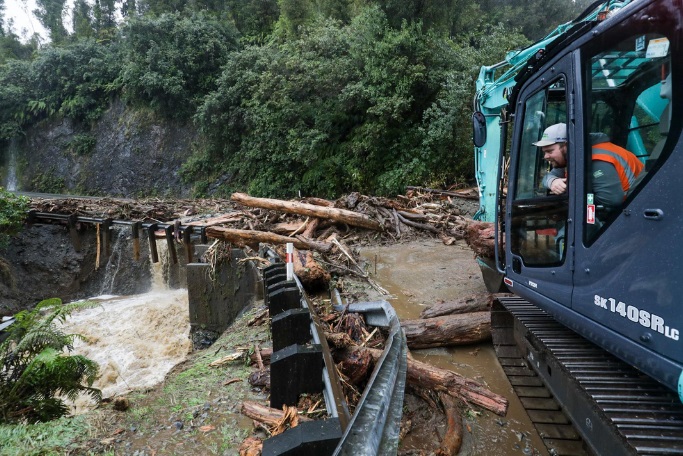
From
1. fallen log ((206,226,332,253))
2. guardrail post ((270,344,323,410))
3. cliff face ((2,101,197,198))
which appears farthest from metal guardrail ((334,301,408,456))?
cliff face ((2,101,197,198))

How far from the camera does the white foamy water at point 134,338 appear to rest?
276 inches

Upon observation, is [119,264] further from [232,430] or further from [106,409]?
[232,430]

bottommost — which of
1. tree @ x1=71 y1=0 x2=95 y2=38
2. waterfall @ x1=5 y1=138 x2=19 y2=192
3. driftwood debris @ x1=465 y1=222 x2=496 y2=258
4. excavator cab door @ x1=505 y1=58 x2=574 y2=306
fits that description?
driftwood debris @ x1=465 y1=222 x2=496 y2=258

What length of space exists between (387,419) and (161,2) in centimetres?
4160

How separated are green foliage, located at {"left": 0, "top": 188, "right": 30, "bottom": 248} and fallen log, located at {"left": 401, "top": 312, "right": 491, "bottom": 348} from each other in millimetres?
12332

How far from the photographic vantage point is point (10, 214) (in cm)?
1155

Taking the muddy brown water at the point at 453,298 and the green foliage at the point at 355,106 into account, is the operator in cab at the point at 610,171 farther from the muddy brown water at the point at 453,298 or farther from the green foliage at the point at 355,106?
the green foliage at the point at 355,106

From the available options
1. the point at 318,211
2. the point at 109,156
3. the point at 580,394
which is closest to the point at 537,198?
the point at 580,394

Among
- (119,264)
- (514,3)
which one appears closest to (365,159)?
(119,264)

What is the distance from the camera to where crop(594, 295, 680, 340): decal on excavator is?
1.85 m

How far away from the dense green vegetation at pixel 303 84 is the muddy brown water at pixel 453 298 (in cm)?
887

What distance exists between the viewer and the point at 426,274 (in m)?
8.07

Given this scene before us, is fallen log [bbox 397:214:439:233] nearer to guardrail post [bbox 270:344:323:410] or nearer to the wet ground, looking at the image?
the wet ground

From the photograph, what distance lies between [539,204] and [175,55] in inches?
1108
